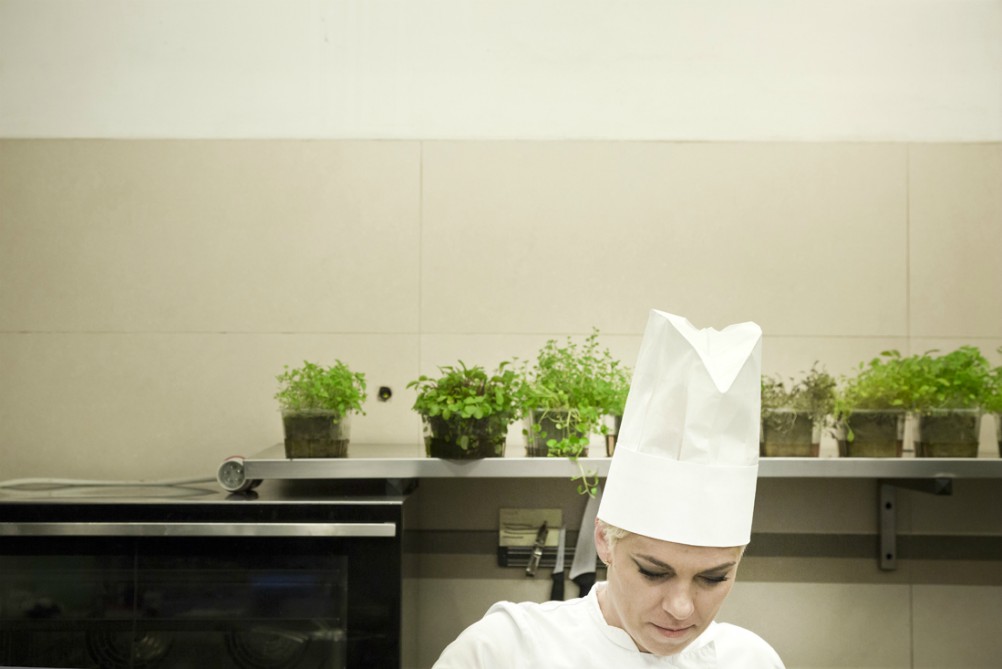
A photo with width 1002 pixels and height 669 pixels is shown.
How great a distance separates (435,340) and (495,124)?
1.81ft

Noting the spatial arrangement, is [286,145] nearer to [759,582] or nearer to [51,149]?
[51,149]

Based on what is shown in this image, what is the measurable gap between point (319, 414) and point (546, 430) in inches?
17.9

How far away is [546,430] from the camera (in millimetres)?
1813

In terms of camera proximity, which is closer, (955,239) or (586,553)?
(586,553)

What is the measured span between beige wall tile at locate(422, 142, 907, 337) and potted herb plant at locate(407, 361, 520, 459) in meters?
0.39

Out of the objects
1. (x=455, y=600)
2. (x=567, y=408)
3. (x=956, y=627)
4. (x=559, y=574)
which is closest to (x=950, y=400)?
(x=956, y=627)

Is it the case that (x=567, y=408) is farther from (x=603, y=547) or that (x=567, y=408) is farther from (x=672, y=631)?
(x=672, y=631)

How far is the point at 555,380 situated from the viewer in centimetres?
185

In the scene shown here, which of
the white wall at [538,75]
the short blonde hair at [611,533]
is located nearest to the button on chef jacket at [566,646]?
the short blonde hair at [611,533]

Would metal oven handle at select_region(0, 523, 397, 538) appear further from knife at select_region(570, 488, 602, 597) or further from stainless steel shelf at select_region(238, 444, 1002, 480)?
knife at select_region(570, 488, 602, 597)

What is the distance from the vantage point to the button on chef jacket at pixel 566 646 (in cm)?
133

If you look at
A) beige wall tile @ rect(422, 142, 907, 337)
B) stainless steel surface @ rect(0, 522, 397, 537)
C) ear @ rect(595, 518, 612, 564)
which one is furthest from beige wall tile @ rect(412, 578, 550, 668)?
ear @ rect(595, 518, 612, 564)

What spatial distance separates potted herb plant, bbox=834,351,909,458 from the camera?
182cm

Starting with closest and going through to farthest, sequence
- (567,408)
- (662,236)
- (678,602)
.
→ (678,602) → (567,408) → (662,236)
